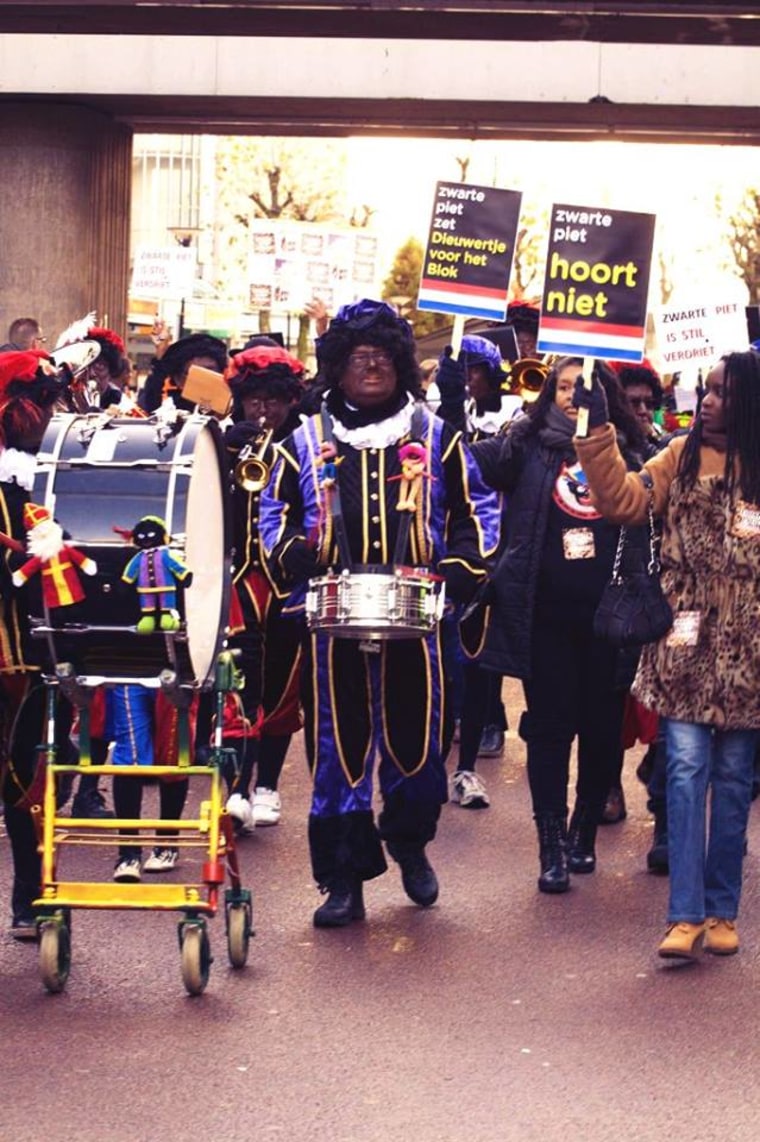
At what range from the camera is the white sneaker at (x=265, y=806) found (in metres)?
9.96

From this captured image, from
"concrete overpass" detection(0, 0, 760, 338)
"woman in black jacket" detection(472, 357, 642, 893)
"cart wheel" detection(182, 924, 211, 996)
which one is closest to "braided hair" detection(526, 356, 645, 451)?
"woman in black jacket" detection(472, 357, 642, 893)

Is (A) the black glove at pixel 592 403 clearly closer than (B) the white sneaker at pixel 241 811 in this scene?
Yes

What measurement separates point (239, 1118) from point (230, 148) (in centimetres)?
5792

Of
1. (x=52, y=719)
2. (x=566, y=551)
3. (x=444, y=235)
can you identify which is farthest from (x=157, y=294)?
(x=52, y=719)

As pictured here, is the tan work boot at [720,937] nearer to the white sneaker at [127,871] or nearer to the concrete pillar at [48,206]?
the white sneaker at [127,871]

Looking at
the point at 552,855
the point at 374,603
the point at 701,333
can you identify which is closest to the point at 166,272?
the point at 701,333

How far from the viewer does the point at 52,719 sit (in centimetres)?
719

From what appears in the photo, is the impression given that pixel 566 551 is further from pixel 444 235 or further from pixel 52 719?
pixel 444 235

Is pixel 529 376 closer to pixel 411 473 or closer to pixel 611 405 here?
pixel 611 405

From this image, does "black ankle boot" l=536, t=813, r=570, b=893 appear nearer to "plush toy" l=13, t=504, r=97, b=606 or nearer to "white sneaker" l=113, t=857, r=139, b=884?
→ "white sneaker" l=113, t=857, r=139, b=884

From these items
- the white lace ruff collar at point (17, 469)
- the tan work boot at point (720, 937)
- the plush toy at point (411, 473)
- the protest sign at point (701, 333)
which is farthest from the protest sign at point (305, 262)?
the tan work boot at point (720, 937)

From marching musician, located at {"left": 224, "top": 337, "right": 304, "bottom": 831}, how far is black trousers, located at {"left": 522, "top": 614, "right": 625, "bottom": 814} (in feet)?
4.82

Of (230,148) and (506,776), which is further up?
(230,148)

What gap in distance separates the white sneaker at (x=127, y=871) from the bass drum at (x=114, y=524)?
4.45ft
